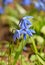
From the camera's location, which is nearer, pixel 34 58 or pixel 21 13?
pixel 34 58

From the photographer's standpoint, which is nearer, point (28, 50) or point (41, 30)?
point (28, 50)

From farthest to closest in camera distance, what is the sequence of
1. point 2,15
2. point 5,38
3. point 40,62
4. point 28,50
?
point 2,15, point 5,38, point 28,50, point 40,62

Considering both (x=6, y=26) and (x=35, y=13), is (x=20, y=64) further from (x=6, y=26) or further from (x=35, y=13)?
(x=35, y=13)

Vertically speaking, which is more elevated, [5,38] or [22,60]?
[5,38]

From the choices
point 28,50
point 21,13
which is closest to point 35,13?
point 21,13

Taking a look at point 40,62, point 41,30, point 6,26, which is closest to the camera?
point 40,62

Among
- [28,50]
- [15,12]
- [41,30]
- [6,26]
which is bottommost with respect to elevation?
[28,50]

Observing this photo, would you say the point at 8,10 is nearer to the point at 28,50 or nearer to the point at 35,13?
the point at 35,13

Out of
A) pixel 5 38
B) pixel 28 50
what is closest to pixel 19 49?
pixel 28 50

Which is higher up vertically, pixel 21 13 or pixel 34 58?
pixel 21 13
